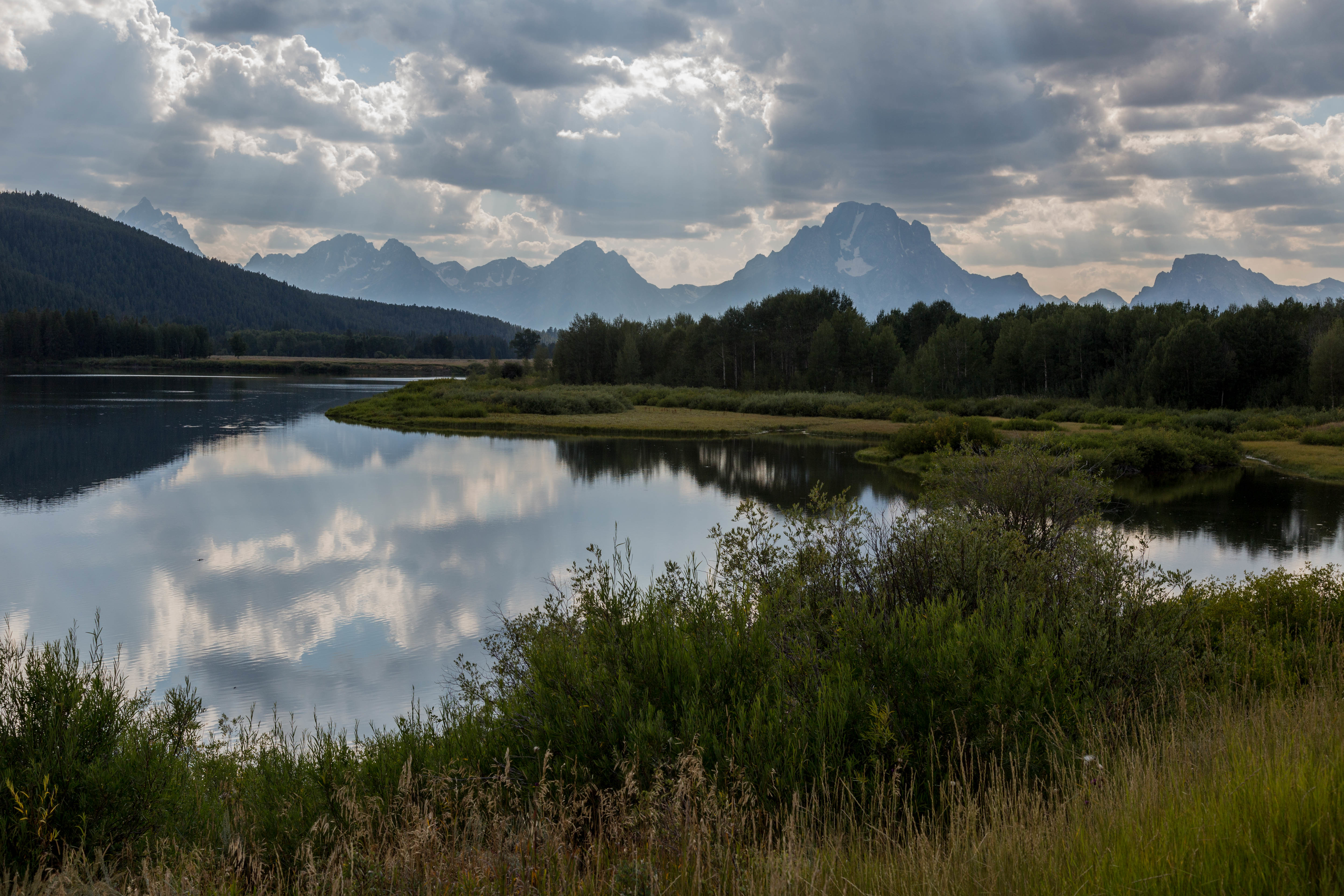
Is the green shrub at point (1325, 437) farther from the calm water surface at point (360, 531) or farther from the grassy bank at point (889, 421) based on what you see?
the calm water surface at point (360, 531)

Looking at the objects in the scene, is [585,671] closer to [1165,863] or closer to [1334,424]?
[1165,863]

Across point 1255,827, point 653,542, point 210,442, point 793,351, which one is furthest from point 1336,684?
point 793,351

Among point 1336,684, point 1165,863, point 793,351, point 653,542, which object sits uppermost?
point 793,351

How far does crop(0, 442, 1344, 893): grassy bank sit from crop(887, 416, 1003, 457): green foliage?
97.5 feet

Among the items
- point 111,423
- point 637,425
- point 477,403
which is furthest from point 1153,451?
point 111,423

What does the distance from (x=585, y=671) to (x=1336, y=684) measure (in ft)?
20.0

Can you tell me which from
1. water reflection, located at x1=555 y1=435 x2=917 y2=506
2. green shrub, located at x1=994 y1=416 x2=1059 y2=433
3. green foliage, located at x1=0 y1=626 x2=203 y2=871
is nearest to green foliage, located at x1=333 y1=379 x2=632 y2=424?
water reflection, located at x1=555 y1=435 x2=917 y2=506

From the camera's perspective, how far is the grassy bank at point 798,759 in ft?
12.0

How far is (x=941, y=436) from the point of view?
1554 inches

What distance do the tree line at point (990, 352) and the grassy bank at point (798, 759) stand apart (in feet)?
199

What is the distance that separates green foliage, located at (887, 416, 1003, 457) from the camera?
37.8m

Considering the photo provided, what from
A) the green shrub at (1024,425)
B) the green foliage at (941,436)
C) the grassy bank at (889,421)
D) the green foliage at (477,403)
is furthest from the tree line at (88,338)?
the green shrub at (1024,425)

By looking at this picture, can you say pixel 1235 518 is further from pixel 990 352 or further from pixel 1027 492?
pixel 990 352

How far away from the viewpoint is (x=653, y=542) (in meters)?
22.5
